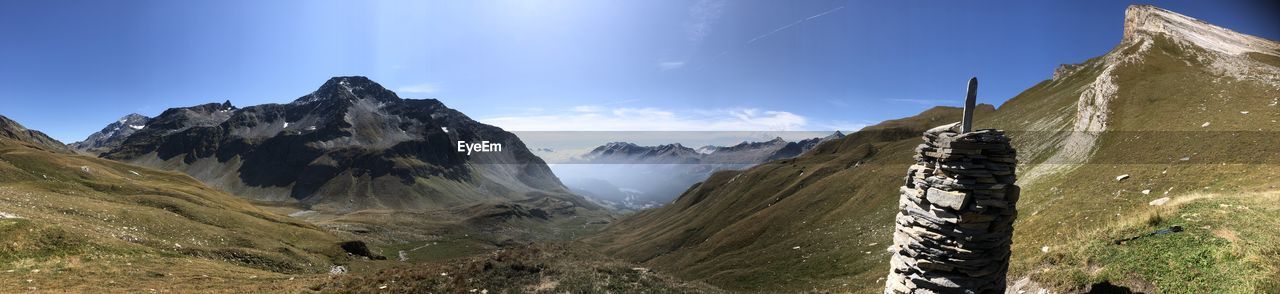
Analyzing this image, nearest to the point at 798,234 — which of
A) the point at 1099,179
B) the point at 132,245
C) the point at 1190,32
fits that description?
the point at 1099,179

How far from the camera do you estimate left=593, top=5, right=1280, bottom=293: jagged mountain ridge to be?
2228 centimetres

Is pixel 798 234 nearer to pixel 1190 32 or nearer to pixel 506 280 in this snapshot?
pixel 506 280

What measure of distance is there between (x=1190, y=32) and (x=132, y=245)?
14476 centimetres

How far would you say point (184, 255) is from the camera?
150 ft

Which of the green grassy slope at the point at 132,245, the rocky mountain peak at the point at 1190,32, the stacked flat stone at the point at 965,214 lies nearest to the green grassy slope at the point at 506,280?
the green grassy slope at the point at 132,245

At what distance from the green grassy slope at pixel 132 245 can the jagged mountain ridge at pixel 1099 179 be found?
44797 mm

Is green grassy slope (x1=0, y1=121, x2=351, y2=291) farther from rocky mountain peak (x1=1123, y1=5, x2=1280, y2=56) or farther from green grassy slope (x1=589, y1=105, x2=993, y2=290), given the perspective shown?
rocky mountain peak (x1=1123, y1=5, x2=1280, y2=56)

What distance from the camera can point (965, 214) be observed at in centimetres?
1429

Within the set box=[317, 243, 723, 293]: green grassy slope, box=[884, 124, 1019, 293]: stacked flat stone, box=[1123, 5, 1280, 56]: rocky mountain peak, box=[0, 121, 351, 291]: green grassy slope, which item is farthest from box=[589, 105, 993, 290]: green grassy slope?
box=[0, 121, 351, 291]: green grassy slope

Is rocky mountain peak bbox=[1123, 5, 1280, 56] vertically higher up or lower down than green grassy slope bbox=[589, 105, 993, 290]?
higher up

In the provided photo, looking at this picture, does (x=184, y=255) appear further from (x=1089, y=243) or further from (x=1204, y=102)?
(x=1204, y=102)

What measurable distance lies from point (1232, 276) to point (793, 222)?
200 ft

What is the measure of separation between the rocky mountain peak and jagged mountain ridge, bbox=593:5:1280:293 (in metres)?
0.35

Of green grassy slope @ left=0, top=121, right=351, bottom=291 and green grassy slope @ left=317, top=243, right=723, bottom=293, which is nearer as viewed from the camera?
green grassy slope @ left=0, top=121, right=351, bottom=291
